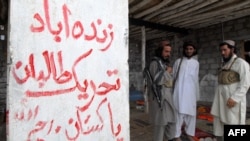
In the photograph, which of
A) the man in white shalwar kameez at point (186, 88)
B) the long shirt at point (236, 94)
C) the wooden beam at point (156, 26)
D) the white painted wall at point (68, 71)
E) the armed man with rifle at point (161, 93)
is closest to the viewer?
the white painted wall at point (68, 71)

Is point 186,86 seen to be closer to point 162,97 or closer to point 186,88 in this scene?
point 186,88

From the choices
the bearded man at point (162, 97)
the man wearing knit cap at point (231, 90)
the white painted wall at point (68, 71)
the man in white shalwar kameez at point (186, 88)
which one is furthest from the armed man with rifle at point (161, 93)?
the white painted wall at point (68, 71)

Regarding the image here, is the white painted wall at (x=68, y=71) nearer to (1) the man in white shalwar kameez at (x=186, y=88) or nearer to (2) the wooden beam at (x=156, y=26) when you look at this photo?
(1) the man in white shalwar kameez at (x=186, y=88)

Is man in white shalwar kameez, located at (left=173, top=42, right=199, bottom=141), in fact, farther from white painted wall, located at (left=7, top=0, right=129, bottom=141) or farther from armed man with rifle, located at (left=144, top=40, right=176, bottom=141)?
white painted wall, located at (left=7, top=0, right=129, bottom=141)

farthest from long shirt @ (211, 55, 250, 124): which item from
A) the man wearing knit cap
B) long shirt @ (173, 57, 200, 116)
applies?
long shirt @ (173, 57, 200, 116)

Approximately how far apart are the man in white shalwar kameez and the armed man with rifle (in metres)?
0.51

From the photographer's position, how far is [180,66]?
12.0ft

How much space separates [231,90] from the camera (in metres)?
2.99

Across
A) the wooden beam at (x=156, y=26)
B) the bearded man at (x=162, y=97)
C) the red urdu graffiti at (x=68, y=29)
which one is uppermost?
the wooden beam at (x=156, y=26)

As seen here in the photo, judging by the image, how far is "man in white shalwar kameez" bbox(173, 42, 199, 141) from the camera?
3600 mm

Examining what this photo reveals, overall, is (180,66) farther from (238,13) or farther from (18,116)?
(238,13)

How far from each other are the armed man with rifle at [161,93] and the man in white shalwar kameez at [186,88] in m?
0.51

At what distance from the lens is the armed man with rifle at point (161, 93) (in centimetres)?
304

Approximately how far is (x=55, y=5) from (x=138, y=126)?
12.3 feet
